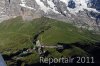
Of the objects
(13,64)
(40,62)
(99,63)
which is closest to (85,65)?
(99,63)

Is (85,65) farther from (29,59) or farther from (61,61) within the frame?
(29,59)

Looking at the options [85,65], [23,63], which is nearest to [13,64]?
[23,63]

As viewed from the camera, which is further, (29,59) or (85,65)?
(29,59)

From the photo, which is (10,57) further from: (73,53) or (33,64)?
(73,53)

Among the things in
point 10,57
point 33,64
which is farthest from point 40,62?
point 10,57

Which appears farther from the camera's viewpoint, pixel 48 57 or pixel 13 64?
pixel 48 57

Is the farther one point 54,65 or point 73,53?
point 73,53

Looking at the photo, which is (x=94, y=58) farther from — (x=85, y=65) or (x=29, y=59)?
(x=29, y=59)
